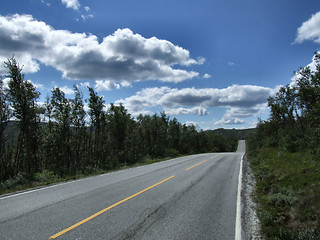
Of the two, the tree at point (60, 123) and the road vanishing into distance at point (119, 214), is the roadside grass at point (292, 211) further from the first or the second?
the tree at point (60, 123)

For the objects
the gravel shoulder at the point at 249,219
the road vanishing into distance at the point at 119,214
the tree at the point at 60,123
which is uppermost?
the tree at the point at 60,123

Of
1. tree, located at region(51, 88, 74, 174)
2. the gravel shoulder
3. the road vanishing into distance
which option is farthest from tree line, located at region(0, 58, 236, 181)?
the gravel shoulder

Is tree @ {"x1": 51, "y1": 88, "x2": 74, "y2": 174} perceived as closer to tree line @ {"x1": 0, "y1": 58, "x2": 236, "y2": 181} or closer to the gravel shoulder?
tree line @ {"x1": 0, "y1": 58, "x2": 236, "y2": 181}

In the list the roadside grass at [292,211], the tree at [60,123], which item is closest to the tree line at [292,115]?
the roadside grass at [292,211]

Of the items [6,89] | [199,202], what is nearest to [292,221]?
[199,202]

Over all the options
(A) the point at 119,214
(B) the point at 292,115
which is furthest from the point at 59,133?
(B) the point at 292,115

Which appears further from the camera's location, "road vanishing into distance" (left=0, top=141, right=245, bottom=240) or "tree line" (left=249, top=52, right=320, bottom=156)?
"tree line" (left=249, top=52, right=320, bottom=156)

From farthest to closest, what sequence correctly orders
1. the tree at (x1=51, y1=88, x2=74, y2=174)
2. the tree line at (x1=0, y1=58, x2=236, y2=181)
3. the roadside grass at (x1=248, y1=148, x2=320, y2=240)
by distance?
the tree at (x1=51, y1=88, x2=74, y2=174)
the tree line at (x1=0, y1=58, x2=236, y2=181)
the roadside grass at (x1=248, y1=148, x2=320, y2=240)

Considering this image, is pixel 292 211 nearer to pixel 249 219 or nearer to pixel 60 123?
pixel 249 219

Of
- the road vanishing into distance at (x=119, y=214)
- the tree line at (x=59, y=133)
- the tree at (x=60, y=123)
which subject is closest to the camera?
the road vanishing into distance at (x=119, y=214)

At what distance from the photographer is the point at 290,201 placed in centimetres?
621

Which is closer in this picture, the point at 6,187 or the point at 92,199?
the point at 92,199

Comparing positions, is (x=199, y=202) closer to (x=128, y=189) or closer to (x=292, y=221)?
(x=292, y=221)

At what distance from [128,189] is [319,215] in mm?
6257
